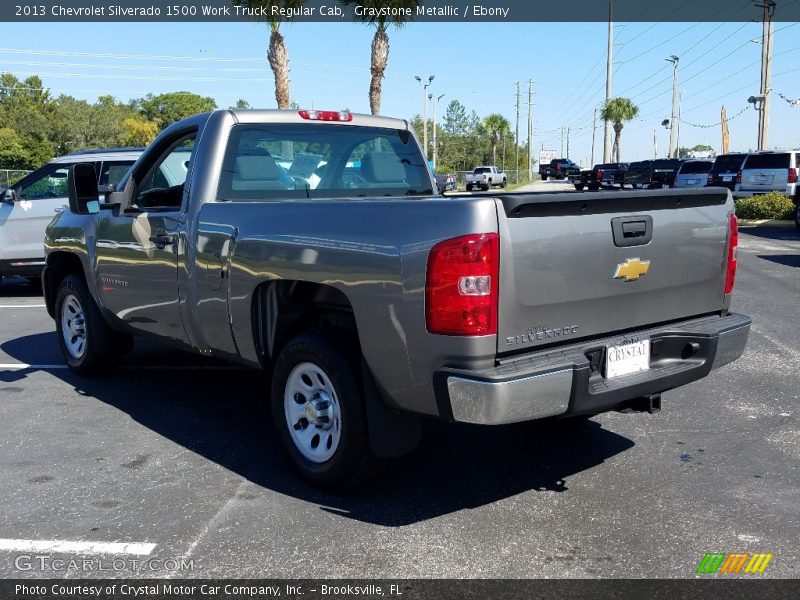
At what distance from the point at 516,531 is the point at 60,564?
80.6 inches

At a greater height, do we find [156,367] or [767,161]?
[767,161]

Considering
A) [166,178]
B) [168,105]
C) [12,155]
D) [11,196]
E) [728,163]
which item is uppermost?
[168,105]

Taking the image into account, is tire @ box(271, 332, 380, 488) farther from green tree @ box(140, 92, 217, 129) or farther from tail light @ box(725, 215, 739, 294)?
green tree @ box(140, 92, 217, 129)

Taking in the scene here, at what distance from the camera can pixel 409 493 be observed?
444 centimetres

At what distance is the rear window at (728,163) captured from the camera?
2723 cm

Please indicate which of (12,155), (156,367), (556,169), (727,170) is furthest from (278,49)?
(556,169)

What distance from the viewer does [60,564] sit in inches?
143

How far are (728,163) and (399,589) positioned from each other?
2701 centimetres

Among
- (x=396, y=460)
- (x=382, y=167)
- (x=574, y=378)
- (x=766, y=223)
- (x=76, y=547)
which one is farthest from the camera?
(x=766, y=223)

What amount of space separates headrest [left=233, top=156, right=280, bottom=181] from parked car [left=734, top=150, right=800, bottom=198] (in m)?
23.0

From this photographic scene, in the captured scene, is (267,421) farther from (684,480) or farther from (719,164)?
(719,164)

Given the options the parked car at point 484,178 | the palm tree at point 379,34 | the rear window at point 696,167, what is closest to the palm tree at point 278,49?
the palm tree at point 379,34

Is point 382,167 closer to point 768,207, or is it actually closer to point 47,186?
point 47,186

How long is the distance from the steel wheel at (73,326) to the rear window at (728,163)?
24.5 m
